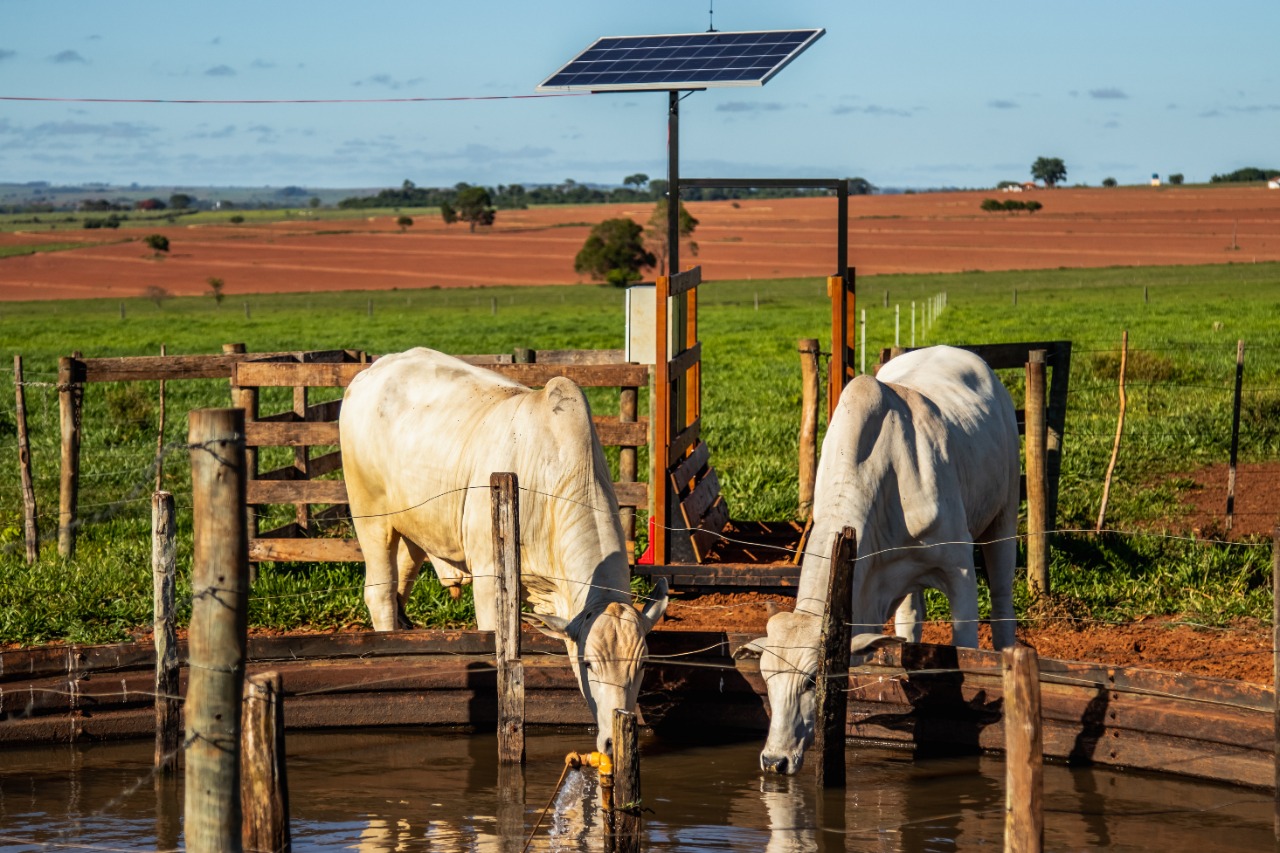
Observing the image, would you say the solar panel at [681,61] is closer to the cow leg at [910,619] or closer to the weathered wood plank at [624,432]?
the weathered wood plank at [624,432]

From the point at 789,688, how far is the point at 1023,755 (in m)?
1.91

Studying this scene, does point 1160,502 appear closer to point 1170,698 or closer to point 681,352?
point 681,352

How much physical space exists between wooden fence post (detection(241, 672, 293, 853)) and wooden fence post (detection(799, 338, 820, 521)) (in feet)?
26.3

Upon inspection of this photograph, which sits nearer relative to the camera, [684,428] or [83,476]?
[684,428]

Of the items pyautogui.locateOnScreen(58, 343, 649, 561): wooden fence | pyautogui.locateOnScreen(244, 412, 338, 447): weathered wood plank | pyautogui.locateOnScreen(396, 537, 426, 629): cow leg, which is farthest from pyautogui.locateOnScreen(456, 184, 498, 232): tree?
pyautogui.locateOnScreen(396, 537, 426, 629): cow leg

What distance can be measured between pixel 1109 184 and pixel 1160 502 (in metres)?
169

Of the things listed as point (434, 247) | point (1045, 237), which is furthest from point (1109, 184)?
point (434, 247)

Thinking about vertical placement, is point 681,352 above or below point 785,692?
above

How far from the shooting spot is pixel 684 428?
11.5 m

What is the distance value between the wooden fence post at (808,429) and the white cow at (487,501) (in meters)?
4.16

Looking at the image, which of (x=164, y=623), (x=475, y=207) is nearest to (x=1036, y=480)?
(x=164, y=623)

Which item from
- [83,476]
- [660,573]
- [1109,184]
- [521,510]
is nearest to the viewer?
[521,510]

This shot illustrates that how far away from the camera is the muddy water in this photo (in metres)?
7.02

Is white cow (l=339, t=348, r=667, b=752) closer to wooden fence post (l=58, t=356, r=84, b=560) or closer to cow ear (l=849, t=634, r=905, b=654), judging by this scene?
cow ear (l=849, t=634, r=905, b=654)
